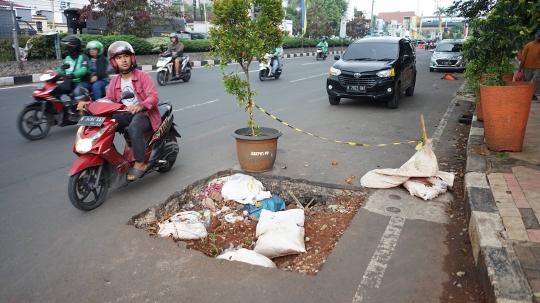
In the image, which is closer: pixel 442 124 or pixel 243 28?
pixel 243 28

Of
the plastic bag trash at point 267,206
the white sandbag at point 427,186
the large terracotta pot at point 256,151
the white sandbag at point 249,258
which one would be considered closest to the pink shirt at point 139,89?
the large terracotta pot at point 256,151

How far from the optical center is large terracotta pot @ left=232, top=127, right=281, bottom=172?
5121 millimetres

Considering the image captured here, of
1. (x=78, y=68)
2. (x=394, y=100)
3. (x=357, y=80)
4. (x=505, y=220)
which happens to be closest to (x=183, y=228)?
(x=505, y=220)

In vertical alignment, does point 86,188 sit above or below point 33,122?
below

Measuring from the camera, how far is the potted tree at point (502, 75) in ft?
17.6

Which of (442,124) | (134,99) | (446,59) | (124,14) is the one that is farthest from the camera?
(124,14)

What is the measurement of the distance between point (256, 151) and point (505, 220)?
2.73 metres

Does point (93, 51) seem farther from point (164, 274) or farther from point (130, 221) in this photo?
point (164, 274)

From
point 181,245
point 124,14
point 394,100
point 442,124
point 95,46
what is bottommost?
point 181,245

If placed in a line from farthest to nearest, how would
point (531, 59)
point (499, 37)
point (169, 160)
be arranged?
point (531, 59), point (499, 37), point (169, 160)

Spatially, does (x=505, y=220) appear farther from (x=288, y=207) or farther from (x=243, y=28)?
(x=243, y=28)

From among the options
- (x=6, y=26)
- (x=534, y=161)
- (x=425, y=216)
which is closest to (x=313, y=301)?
(x=425, y=216)

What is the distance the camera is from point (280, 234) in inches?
142

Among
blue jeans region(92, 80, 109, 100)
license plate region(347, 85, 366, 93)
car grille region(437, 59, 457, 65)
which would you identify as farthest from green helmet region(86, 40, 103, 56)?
car grille region(437, 59, 457, 65)
